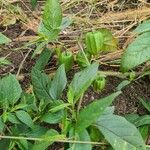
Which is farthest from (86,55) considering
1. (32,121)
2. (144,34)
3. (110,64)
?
(32,121)

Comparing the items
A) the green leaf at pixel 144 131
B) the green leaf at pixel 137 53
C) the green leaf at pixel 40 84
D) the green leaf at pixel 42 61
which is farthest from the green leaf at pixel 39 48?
the green leaf at pixel 144 131

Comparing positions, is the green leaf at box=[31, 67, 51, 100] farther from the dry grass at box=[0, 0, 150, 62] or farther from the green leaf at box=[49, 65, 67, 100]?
the dry grass at box=[0, 0, 150, 62]

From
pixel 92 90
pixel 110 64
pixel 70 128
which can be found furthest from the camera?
pixel 110 64

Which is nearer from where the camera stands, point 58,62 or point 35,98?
point 35,98

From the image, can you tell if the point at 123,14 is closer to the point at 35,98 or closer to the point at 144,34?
the point at 144,34

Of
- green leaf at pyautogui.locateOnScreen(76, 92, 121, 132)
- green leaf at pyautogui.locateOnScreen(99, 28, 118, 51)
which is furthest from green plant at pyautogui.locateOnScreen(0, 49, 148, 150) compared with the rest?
green leaf at pyautogui.locateOnScreen(99, 28, 118, 51)

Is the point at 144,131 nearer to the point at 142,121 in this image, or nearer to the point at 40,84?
the point at 142,121
